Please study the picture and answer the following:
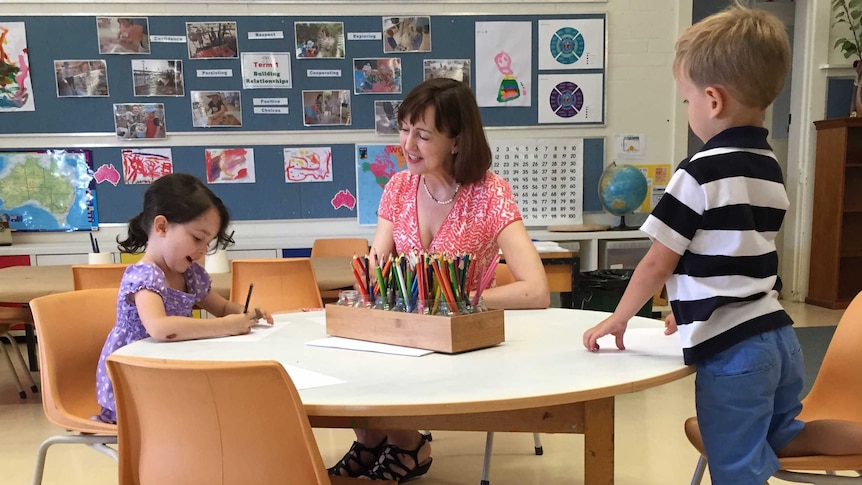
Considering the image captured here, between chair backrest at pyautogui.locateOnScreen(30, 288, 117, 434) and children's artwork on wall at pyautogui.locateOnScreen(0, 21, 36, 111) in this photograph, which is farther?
children's artwork on wall at pyautogui.locateOnScreen(0, 21, 36, 111)

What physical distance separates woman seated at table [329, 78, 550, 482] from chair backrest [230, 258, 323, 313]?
0.64 m

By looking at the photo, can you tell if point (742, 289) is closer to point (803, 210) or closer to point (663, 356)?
point (663, 356)

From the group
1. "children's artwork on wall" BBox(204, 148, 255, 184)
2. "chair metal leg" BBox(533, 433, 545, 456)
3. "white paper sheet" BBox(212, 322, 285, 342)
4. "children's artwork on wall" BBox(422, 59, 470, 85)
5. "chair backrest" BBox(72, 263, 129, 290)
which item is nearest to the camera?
"white paper sheet" BBox(212, 322, 285, 342)

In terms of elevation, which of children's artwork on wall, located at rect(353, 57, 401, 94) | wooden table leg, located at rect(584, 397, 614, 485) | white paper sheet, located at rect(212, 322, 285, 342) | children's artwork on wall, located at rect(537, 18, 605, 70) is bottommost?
wooden table leg, located at rect(584, 397, 614, 485)

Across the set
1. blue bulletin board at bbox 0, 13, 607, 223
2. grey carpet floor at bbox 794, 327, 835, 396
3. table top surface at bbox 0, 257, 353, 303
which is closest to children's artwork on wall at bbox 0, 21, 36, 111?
blue bulletin board at bbox 0, 13, 607, 223

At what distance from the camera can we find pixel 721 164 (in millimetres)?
1063

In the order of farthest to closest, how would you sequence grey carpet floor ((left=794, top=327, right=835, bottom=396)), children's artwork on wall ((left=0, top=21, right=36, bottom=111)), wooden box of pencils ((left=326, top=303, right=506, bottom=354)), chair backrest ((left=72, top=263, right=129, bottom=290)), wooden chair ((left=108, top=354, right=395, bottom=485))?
children's artwork on wall ((left=0, top=21, right=36, bottom=111)), grey carpet floor ((left=794, top=327, right=835, bottom=396)), chair backrest ((left=72, top=263, right=129, bottom=290)), wooden box of pencils ((left=326, top=303, right=506, bottom=354)), wooden chair ((left=108, top=354, right=395, bottom=485))

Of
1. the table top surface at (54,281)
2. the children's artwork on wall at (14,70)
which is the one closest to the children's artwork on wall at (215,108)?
the children's artwork on wall at (14,70)

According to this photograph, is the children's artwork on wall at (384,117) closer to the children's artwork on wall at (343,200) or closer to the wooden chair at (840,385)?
the children's artwork on wall at (343,200)

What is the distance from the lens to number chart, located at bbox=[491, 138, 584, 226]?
15.5ft

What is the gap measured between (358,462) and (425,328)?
98 centimetres

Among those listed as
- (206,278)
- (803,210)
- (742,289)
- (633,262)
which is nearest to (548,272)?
(633,262)

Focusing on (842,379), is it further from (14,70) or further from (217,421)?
(14,70)

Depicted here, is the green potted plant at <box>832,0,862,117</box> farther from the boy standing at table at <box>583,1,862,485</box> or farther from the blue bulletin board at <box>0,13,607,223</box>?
the boy standing at table at <box>583,1,862,485</box>
